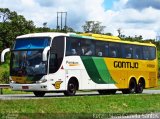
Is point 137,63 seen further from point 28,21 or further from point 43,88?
point 28,21

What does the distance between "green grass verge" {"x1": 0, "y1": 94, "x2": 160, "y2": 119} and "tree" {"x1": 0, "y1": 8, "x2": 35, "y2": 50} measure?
62.4m

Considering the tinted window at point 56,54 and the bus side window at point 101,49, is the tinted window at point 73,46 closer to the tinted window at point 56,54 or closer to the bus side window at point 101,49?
the tinted window at point 56,54

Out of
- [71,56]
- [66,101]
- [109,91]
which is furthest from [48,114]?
[109,91]

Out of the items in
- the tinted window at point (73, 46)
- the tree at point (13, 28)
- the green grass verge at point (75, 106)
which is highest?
the tree at point (13, 28)

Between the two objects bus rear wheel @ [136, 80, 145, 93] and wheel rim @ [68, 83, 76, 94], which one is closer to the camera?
wheel rim @ [68, 83, 76, 94]

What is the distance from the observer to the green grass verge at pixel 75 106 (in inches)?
725

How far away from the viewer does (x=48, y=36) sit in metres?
26.2

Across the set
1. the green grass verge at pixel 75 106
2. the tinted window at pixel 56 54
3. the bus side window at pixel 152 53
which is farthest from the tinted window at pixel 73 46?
the bus side window at pixel 152 53

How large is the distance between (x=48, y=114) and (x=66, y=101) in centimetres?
361

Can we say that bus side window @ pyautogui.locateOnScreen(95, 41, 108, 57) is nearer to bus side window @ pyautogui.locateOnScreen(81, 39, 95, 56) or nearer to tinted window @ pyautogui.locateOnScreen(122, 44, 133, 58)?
bus side window @ pyautogui.locateOnScreen(81, 39, 95, 56)

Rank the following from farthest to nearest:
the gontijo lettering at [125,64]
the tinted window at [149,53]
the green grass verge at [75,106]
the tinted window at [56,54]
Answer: the tinted window at [149,53] → the gontijo lettering at [125,64] → the tinted window at [56,54] → the green grass verge at [75,106]

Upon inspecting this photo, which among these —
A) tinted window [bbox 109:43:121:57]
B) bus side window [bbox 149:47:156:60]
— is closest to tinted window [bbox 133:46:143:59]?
bus side window [bbox 149:47:156:60]

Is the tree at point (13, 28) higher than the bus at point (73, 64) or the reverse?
higher

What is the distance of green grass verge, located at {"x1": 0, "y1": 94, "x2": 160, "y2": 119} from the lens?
18422 millimetres
